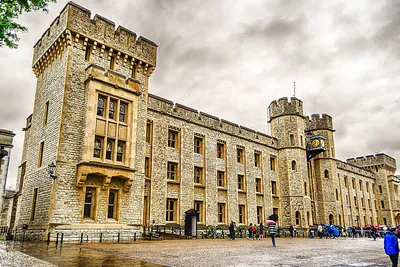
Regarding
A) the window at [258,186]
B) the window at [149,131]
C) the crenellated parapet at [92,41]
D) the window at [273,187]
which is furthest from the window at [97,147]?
the window at [273,187]

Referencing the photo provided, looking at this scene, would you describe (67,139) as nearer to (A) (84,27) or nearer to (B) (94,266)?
(A) (84,27)

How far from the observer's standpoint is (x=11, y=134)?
73.3 feet

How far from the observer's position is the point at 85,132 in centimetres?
1805

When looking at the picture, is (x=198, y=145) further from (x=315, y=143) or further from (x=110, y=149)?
(x=315, y=143)

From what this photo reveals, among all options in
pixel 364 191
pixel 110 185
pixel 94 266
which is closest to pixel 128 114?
pixel 110 185

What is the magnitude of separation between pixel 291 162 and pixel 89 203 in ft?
80.9

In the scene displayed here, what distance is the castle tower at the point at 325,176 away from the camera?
40812 mm

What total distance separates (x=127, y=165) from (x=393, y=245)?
1416cm

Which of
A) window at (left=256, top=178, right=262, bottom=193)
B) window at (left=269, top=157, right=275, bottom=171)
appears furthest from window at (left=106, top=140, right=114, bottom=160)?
window at (left=269, top=157, right=275, bottom=171)

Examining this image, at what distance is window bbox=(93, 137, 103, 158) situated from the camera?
60.6ft

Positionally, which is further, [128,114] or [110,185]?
[128,114]

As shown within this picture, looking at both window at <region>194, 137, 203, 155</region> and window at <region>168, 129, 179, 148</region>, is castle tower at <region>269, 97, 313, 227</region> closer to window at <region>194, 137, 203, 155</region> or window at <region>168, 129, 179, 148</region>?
window at <region>194, 137, 203, 155</region>

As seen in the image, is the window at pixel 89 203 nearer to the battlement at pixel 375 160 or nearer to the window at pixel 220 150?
the window at pixel 220 150

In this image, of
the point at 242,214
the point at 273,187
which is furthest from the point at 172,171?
the point at 273,187
